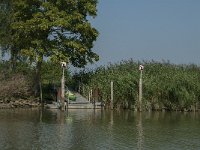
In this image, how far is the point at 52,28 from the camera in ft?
163

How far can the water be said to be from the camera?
1025 inches

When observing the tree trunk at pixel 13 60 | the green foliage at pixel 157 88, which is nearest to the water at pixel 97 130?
the green foliage at pixel 157 88

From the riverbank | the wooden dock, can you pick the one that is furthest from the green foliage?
the riverbank

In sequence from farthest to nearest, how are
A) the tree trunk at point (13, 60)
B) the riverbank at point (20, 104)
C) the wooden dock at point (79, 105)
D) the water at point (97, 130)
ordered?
the tree trunk at point (13, 60) < the wooden dock at point (79, 105) < the riverbank at point (20, 104) < the water at point (97, 130)

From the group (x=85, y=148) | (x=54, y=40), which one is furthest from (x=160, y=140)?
(x=54, y=40)

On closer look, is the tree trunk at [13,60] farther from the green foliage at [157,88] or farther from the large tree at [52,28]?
the green foliage at [157,88]

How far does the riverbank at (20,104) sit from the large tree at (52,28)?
219 centimetres

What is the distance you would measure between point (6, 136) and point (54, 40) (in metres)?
22.3

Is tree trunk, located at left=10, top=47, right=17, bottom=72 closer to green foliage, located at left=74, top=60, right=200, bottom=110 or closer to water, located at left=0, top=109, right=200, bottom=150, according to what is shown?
green foliage, located at left=74, top=60, right=200, bottom=110

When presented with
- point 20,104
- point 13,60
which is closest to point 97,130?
point 20,104

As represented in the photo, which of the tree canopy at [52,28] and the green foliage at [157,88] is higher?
the tree canopy at [52,28]

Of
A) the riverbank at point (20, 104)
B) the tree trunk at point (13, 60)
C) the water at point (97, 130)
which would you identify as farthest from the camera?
the tree trunk at point (13, 60)

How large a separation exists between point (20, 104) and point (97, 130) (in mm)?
16828

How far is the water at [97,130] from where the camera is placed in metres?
26.0
